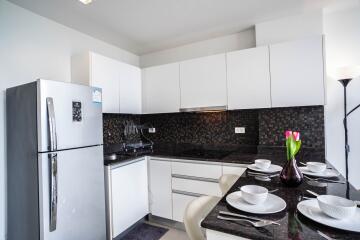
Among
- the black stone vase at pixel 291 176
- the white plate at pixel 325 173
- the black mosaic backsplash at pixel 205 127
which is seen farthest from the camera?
the black mosaic backsplash at pixel 205 127

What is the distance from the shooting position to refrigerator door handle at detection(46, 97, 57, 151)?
4.78 ft

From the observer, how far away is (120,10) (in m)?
1.97

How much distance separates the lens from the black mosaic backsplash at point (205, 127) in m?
2.50

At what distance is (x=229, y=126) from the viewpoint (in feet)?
8.56

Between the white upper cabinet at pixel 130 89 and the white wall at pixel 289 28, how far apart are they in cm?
170

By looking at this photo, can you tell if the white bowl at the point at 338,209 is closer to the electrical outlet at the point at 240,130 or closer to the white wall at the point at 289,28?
the electrical outlet at the point at 240,130

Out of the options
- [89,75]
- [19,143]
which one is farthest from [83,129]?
[89,75]

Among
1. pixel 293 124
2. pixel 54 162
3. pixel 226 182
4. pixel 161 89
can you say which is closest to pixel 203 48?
pixel 161 89

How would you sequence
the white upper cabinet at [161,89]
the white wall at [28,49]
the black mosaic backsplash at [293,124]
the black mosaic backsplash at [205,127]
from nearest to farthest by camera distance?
the white wall at [28,49]
the black mosaic backsplash at [293,124]
the black mosaic backsplash at [205,127]
the white upper cabinet at [161,89]

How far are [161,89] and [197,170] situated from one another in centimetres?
127

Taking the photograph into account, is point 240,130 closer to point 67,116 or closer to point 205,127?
point 205,127

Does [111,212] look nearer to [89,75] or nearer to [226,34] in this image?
[89,75]

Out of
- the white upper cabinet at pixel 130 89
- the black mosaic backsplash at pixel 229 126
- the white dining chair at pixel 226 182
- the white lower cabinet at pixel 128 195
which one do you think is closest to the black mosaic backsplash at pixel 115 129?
the black mosaic backsplash at pixel 229 126

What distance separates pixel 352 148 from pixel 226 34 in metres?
2.02
